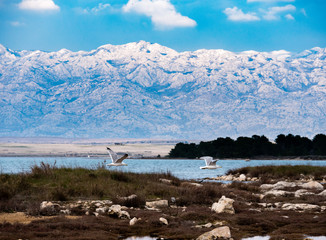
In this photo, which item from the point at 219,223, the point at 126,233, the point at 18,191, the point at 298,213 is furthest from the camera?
the point at 18,191

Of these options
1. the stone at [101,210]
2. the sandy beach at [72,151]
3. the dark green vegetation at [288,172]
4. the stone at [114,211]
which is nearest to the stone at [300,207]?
the stone at [114,211]

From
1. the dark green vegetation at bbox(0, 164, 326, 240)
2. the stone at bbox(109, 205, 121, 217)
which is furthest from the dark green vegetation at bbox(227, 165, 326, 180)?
the stone at bbox(109, 205, 121, 217)

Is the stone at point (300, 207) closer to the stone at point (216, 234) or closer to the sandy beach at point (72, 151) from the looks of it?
the stone at point (216, 234)

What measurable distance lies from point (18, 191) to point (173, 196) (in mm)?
6139

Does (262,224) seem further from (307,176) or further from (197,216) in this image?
(307,176)

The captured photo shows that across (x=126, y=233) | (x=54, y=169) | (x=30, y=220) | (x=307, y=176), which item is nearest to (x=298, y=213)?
(x=126, y=233)

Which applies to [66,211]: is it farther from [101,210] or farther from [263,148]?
[263,148]

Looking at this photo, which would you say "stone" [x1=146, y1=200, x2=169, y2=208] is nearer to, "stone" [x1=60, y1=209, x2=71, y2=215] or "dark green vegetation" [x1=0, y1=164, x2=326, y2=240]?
"dark green vegetation" [x1=0, y1=164, x2=326, y2=240]

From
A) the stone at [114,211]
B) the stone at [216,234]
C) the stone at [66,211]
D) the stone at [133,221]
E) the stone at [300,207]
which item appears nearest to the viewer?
the stone at [216,234]

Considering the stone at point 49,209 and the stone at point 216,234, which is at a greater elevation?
the stone at point 49,209

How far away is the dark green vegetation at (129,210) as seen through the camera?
47.4 ft

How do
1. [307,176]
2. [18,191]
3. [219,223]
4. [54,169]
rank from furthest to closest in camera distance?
[307,176]
[54,169]
[18,191]
[219,223]

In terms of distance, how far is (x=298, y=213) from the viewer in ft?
60.5

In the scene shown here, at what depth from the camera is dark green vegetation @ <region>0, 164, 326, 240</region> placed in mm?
14438
